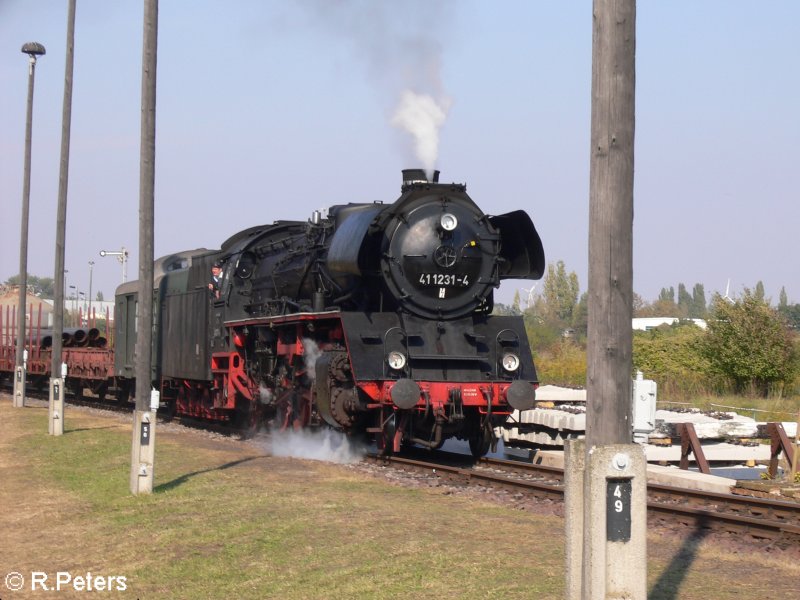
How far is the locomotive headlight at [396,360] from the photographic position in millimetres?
14453

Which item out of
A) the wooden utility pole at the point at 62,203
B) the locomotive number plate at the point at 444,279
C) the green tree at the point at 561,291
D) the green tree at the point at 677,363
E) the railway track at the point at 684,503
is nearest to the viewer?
the railway track at the point at 684,503

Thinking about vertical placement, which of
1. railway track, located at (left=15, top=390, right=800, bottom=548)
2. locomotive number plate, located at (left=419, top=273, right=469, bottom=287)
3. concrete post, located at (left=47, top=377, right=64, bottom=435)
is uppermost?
locomotive number plate, located at (left=419, top=273, right=469, bottom=287)

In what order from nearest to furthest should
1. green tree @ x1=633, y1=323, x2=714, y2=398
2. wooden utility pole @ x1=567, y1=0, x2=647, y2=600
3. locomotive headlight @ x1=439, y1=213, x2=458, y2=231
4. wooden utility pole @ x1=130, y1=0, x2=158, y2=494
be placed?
Result: wooden utility pole @ x1=567, y1=0, x2=647, y2=600, wooden utility pole @ x1=130, y1=0, x2=158, y2=494, locomotive headlight @ x1=439, y1=213, x2=458, y2=231, green tree @ x1=633, y1=323, x2=714, y2=398

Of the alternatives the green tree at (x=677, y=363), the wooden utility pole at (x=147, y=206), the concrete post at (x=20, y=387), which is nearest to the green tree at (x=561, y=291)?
the green tree at (x=677, y=363)

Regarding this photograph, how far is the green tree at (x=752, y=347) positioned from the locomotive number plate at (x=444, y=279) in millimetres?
20890

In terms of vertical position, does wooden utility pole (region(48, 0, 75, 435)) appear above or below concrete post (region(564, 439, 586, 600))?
above

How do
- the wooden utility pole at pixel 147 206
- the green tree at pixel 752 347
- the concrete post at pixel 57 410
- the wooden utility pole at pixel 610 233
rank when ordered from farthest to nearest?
the green tree at pixel 752 347 → the concrete post at pixel 57 410 → the wooden utility pole at pixel 147 206 → the wooden utility pole at pixel 610 233

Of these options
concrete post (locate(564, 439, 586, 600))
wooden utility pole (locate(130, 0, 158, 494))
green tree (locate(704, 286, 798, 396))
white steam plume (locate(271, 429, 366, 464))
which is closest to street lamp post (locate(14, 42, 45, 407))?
white steam plume (locate(271, 429, 366, 464))

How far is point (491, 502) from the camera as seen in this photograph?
12.0 meters

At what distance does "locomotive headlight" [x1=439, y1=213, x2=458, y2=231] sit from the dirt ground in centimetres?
347

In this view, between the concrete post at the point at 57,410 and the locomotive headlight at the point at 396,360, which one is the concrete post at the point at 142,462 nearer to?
the locomotive headlight at the point at 396,360

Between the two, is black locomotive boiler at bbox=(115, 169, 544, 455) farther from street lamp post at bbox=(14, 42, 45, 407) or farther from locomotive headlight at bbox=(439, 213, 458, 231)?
street lamp post at bbox=(14, 42, 45, 407)

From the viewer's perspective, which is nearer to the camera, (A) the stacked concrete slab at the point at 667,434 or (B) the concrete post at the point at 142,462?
(B) the concrete post at the point at 142,462

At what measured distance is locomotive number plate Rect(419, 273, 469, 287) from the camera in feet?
49.1
